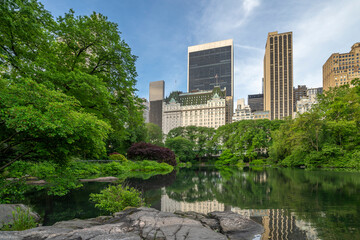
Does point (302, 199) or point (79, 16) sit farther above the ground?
point (79, 16)

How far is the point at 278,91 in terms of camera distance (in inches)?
5295

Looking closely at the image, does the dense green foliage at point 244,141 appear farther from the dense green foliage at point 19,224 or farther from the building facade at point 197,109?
the building facade at point 197,109

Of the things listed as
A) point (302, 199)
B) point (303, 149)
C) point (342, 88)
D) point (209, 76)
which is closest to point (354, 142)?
point (303, 149)

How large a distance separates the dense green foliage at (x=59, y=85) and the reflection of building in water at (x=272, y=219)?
4.48 m

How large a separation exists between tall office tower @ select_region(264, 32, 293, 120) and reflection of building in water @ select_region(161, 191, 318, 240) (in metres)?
134

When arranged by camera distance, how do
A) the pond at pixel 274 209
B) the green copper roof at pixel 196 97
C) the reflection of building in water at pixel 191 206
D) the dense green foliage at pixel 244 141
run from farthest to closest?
the green copper roof at pixel 196 97 < the dense green foliage at pixel 244 141 < the reflection of building in water at pixel 191 206 < the pond at pixel 274 209

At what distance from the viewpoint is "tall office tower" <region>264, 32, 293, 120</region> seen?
131375 mm

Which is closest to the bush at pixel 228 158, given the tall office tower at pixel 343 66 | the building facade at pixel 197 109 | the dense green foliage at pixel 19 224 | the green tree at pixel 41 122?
the green tree at pixel 41 122

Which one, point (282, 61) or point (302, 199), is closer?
point (302, 199)

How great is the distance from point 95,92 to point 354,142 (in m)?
32.3

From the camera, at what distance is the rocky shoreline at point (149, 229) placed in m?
4.60

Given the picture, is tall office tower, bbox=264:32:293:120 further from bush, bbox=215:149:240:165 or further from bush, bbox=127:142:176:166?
bush, bbox=127:142:176:166

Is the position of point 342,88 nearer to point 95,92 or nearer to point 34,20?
point 95,92

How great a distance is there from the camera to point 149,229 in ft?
17.8
